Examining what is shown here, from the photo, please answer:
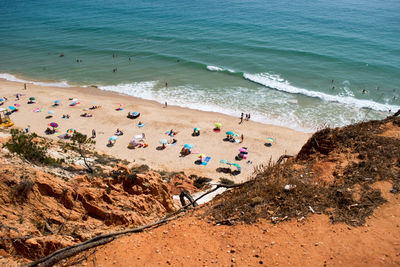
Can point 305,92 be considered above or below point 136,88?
above

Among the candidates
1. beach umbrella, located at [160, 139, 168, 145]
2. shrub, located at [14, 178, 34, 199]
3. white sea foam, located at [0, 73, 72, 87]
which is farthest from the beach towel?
white sea foam, located at [0, 73, 72, 87]

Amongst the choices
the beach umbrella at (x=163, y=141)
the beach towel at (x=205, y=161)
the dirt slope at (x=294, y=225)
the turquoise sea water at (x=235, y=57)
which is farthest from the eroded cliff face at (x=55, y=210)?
the turquoise sea water at (x=235, y=57)

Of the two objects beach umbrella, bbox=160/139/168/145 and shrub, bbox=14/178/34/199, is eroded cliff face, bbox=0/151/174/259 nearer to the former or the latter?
shrub, bbox=14/178/34/199

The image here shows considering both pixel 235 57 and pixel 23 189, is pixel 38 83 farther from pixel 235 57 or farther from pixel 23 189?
pixel 23 189

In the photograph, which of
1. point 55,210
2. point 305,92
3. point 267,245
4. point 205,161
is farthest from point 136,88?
point 267,245

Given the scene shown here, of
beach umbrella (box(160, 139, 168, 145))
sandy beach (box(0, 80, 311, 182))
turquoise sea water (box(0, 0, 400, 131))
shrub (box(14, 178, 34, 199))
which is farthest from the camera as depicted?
turquoise sea water (box(0, 0, 400, 131))

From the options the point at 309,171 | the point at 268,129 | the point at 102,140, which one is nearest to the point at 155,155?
the point at 102,140

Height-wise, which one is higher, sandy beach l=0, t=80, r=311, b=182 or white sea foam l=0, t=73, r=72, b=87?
white sea foam l=0, t=73, r=72, b=87
